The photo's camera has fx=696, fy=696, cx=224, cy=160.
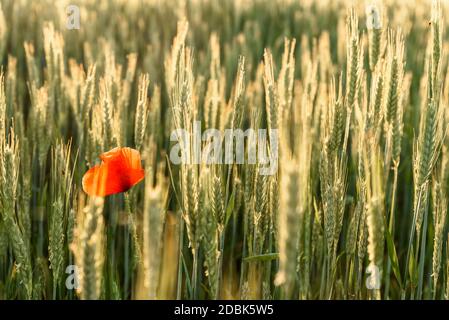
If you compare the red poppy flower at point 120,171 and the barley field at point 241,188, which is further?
the red poppy flower at point 120,171

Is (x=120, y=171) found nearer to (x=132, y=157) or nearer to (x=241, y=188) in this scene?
(x=132, y=157)

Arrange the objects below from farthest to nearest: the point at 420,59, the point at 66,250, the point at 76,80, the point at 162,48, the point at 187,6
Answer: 1. the point at 187,6
2. the point at 162,48
3. the point at 420,59
4. the point at 76,80
5. the point at 66,250

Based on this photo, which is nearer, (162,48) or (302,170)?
(302,170)

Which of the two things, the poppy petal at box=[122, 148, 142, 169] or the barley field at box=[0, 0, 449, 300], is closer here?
the barley field at box=[0, 0, 449, 300]

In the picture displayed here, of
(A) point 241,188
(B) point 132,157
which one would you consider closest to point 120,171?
(B) point 132,157

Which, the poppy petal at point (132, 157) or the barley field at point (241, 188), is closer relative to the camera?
the barley field at point (241, 188)

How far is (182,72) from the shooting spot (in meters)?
1.31

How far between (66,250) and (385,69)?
→ 82 cm

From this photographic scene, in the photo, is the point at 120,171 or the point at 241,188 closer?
the point at 120,171

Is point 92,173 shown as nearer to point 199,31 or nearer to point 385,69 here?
point 385,69

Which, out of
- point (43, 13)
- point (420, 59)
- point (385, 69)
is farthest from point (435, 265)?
point (43, 13)

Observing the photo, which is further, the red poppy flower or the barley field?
the red poppy flower

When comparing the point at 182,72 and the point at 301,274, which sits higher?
the point at 182,72

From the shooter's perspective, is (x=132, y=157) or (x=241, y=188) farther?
(x=241, y=188)
